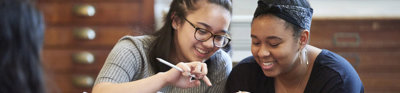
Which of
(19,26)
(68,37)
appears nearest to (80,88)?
(68,37)

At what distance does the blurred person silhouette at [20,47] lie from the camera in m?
0.59

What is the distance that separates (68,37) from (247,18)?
1.02m

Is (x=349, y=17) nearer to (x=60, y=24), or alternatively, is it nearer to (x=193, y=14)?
(x=193, y=14)

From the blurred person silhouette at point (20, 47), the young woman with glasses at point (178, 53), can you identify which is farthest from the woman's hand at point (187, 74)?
the blurred person silhouette at point (20, 47)

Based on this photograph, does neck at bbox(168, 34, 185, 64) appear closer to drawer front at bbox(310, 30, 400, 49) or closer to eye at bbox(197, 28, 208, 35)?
eye at bbox(197, 28, 208, 35)

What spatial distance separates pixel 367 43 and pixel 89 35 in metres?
1.52

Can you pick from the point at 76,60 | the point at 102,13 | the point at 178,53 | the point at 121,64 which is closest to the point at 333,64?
the point at 178,53

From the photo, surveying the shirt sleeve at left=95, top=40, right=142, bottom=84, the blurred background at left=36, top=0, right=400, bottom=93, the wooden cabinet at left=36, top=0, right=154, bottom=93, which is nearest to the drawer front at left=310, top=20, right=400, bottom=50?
the blurred background at left=36, top=0, right=400, bottom=93

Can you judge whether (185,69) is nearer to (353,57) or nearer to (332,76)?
(332,76)

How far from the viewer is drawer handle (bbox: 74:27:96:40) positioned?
2295 millimetres

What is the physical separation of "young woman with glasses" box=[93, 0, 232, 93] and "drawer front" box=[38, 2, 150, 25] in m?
0.76

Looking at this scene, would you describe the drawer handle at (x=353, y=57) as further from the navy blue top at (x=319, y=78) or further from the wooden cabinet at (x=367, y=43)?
the navy blue top at (x=319, y=78)

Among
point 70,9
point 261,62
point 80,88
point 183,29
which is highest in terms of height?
point 70,9

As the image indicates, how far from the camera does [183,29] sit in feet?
4.66
